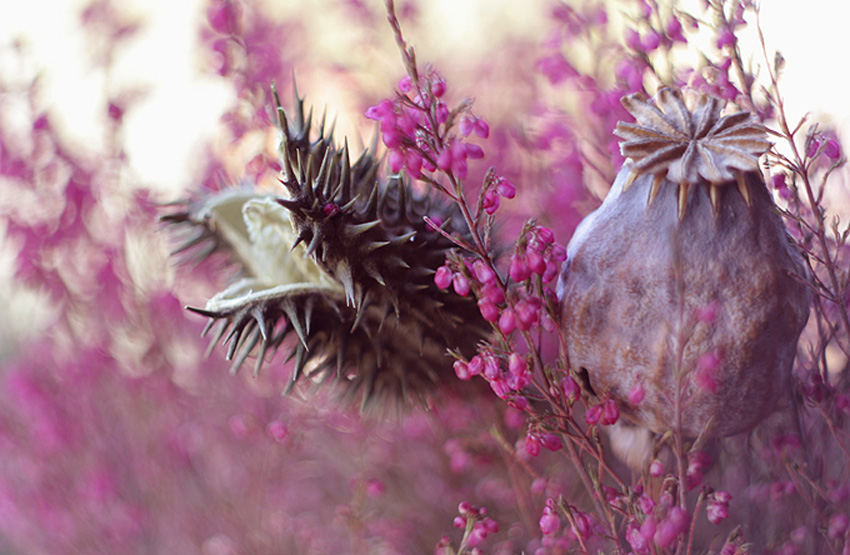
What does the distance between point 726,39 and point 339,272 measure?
0.39 m

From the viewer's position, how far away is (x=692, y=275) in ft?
1.65

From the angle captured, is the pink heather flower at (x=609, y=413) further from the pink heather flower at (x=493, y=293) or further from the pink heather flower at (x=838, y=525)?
the pink heather flower at (x=838, y=525)

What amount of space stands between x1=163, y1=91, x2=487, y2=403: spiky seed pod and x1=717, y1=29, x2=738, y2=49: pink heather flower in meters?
0.29

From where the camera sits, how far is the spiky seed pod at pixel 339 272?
57 centimetres

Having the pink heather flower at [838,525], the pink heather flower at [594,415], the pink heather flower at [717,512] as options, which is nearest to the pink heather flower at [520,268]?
the pink heather flower at [594,415]

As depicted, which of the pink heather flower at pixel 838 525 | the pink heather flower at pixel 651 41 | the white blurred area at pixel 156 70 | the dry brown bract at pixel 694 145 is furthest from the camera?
the white blurred area at pixel 156 70

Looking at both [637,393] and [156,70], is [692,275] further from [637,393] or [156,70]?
[156,70]

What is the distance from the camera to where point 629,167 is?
0.53 m

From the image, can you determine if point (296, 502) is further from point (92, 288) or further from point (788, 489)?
point (788, 489)

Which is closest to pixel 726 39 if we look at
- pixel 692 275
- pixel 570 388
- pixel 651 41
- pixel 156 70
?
pixel 651 41

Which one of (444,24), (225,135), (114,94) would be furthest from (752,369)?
(444,24)

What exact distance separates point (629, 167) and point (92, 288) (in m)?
1.19

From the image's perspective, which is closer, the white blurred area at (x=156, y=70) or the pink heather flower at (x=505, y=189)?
the pink heather flower at (x=505, y=189)

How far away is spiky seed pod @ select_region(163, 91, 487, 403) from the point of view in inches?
22.5
